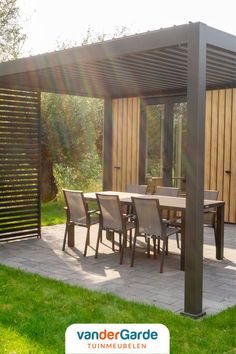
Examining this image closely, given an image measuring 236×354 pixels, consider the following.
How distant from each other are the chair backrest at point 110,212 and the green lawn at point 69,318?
59.3 inches

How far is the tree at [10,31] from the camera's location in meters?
14.6

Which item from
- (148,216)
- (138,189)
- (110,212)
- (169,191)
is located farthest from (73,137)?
(148,216)

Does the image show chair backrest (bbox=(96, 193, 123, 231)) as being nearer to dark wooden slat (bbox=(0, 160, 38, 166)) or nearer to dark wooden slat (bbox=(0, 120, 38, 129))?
dark wooden slat (bbox=(0, 160, 38, 166))

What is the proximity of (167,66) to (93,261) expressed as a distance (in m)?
3.03

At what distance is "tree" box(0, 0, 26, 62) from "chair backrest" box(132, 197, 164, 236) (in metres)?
9.83

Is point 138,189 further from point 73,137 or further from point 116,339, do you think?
point 73,137

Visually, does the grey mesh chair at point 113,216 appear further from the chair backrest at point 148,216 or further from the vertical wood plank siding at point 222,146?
the vertical wood plank siding at point 222,146

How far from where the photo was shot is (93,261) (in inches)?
266

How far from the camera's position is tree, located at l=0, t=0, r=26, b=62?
1462 centimetres

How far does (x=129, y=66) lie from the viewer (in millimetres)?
6906

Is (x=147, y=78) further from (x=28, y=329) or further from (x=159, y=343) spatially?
(x=159, y=343)

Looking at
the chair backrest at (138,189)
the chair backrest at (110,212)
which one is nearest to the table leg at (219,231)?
the chair backrest at (110,212)

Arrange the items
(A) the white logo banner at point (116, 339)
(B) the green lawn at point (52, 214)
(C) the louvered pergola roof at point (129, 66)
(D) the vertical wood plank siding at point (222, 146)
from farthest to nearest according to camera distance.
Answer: (B) the green lawn at point (52, 214) → (D) the vertical wood plank siding at point (222, 146) → (C) the louvered pergola roof at point (129, 66) → (A) the white logo banner at point (116, 339)

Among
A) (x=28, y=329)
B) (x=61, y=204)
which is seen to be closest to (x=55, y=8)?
(x=61, y=204)
